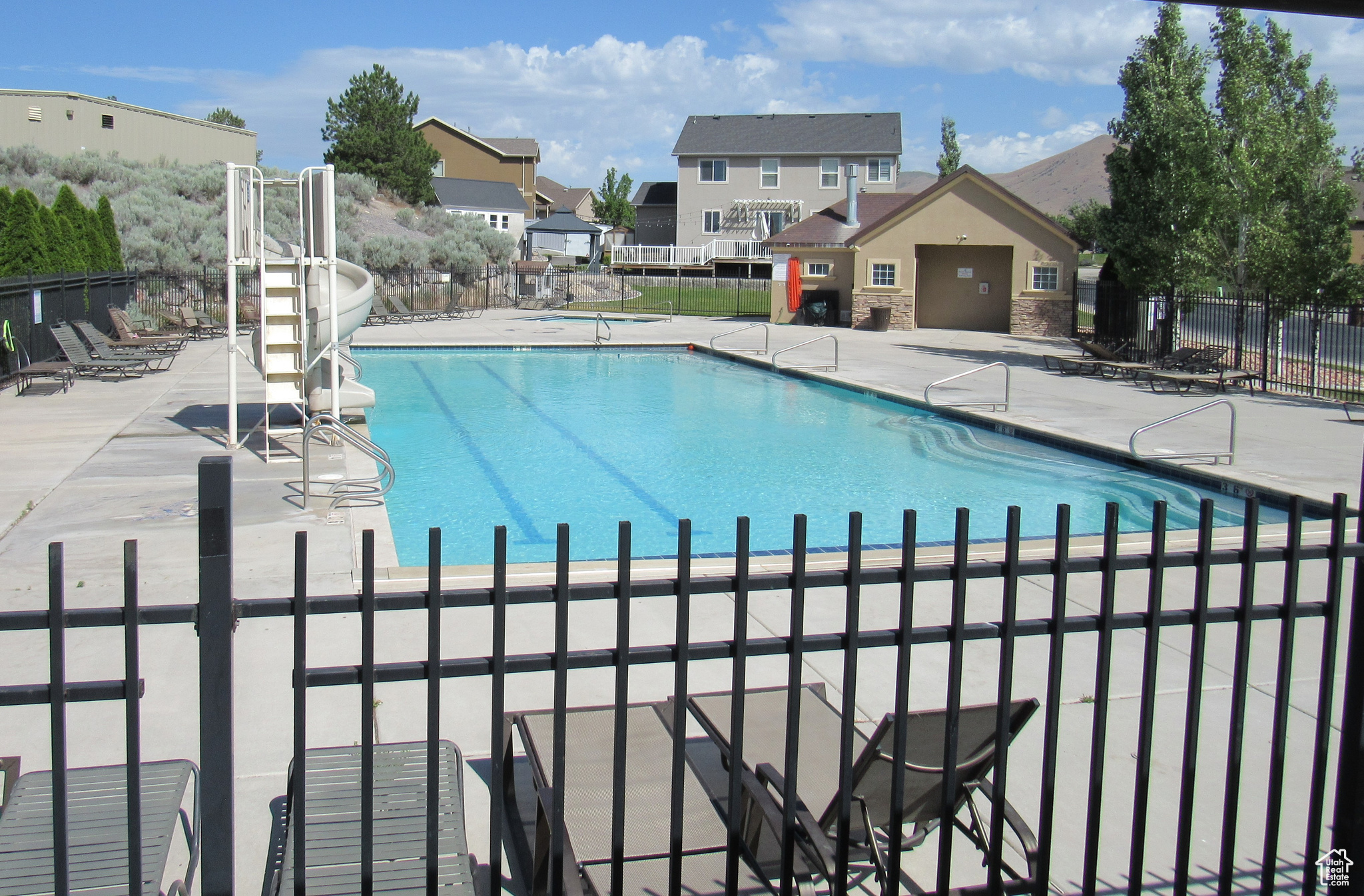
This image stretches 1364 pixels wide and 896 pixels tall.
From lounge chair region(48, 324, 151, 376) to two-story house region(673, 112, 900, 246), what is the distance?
38578mm

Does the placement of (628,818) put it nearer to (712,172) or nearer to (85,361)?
(85,361)

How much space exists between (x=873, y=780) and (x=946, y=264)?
3295 centimetres

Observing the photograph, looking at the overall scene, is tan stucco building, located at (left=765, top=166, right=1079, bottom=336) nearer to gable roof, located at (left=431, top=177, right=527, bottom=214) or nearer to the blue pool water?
the blue pool water

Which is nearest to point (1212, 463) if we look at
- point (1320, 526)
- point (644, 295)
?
point (1320, 526)

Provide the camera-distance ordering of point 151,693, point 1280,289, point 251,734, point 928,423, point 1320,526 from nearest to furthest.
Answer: point 251,734, point 151,693, point 1320,526, point 928,423, point 1280,289

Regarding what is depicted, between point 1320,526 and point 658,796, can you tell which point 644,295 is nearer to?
point 1320,526

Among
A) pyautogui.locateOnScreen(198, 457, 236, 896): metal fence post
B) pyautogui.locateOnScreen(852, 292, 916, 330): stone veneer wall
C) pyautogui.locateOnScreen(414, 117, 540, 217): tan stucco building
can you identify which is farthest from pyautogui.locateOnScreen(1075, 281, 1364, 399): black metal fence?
pyautogui.locateOnScreen(414, 117, 540, 217): tan stucco building

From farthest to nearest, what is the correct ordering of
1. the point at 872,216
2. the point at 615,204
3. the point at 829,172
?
the point at 615,204
the point at 829,172
the point at 872,216

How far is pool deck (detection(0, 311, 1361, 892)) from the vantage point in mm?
4996

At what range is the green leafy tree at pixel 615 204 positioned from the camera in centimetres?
8938

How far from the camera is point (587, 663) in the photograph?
2.64 m

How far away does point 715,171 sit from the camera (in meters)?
55.9

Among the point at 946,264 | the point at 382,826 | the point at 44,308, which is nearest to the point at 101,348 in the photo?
the point at 44,308

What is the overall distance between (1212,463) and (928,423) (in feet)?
16.5
